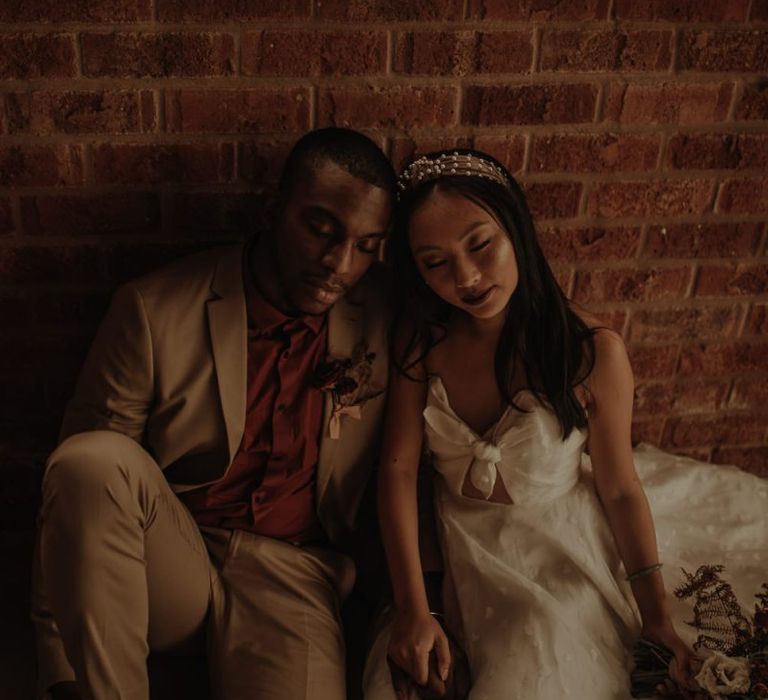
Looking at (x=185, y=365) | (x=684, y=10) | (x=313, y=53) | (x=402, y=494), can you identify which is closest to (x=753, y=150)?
(x=684, y=10)

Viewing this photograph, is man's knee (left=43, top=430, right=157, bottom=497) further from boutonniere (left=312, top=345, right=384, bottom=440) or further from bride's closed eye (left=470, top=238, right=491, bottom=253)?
bride's closed eye (left=470, top=238, right=491, bottom=253)

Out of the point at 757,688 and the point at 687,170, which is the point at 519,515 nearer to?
the point at 757,688

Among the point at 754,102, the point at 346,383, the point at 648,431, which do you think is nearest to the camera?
Result: the point at 346,383

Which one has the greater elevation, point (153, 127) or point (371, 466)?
point (153, 127)

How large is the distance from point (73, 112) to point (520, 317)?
1038 mm

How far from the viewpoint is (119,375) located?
5.66 ft

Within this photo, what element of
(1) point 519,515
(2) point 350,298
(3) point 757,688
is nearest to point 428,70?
(2) point 350,298

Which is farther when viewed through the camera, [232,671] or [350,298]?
[350,298]

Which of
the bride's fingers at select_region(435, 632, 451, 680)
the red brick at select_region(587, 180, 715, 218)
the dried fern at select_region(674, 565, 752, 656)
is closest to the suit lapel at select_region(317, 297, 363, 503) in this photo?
the bride's fingers at select_region(435, 632, 451, 680)

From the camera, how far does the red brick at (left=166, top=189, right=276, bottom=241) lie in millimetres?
1901

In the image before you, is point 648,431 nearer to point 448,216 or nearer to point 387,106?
point 448,216

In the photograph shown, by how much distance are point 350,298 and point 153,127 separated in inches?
22.0

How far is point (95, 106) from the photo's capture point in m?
1.77

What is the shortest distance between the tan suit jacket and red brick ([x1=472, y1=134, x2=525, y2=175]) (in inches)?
18.3
